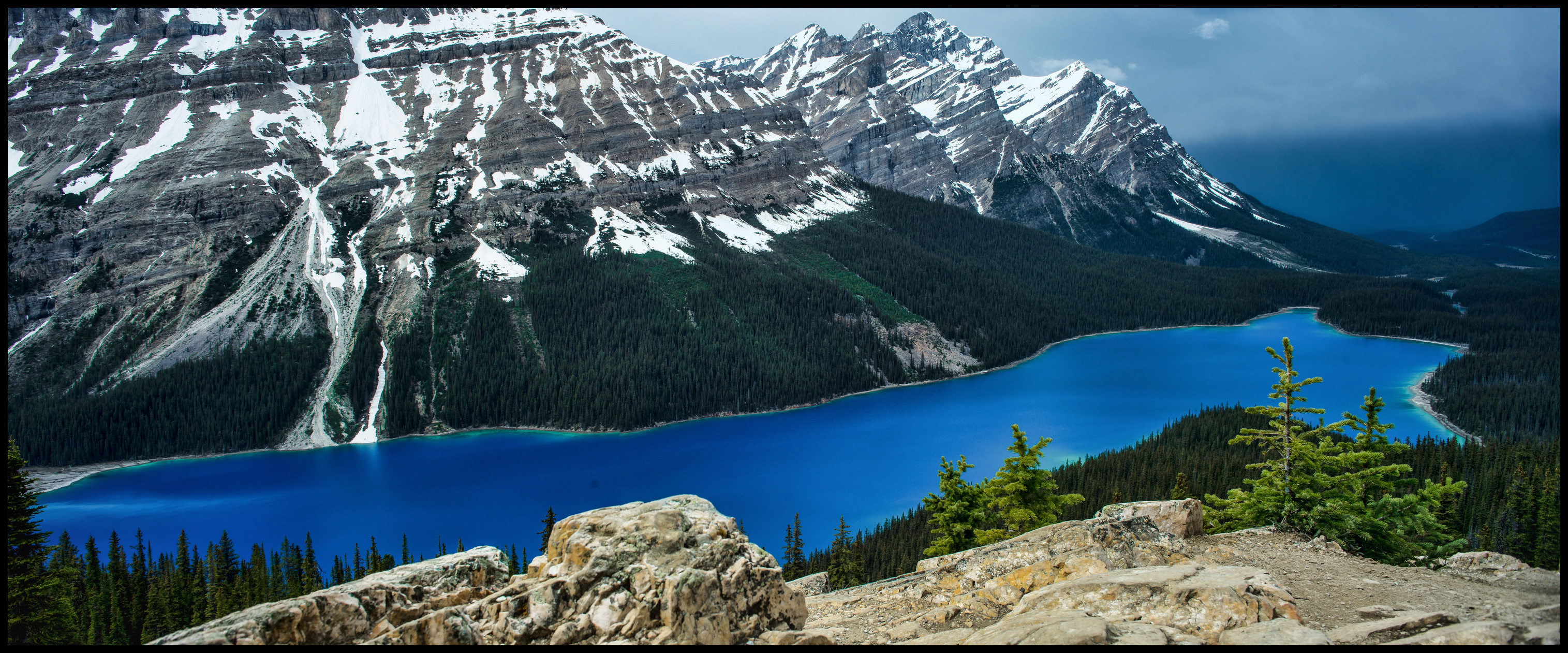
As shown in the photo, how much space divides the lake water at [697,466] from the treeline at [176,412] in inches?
159

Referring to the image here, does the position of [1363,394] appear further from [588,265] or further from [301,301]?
[301,301]

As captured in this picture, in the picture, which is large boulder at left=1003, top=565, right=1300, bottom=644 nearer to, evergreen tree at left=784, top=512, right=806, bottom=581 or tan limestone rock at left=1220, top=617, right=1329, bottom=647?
tan limestone rock at left=1220, top=617, right=1329, bottom=647

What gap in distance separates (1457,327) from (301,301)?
161696mm

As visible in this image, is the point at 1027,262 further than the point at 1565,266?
Yes

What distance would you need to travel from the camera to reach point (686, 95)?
505 feet

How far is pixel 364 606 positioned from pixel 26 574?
55.5 feet

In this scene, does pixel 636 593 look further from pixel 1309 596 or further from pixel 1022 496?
pixel 1022 496

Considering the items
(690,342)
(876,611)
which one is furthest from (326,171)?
(876,611)

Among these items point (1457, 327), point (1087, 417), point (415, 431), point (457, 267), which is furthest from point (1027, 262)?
point (415, 431)

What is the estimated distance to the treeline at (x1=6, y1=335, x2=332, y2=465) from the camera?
75438 mm

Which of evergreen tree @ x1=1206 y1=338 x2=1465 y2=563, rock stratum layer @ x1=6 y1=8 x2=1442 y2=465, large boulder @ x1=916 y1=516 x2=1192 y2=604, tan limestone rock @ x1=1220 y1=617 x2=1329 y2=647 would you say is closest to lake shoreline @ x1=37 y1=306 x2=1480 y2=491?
rock stratum layer @ x1=6 y1=8 x2=1442 y2=465

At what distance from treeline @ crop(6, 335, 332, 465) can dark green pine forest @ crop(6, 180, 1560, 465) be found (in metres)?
0.20

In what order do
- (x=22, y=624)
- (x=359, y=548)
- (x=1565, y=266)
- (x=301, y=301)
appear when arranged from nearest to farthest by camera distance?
(x=1565, y=266) < (x=22, y=624) < (x=359, y=548) < (x=301, y=301)

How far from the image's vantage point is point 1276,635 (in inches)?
432
